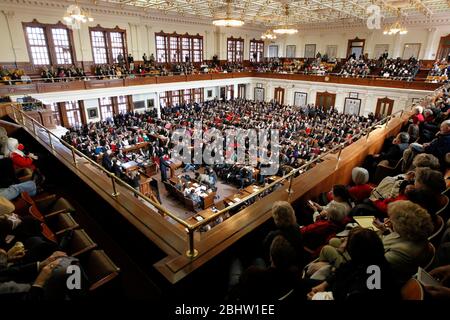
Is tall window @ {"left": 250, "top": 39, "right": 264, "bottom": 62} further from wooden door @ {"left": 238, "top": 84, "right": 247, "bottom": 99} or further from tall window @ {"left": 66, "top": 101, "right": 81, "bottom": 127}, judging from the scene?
tall window @ {"left": 66, "top": 101, "right": 81, "bottom": 127}

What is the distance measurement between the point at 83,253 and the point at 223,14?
71.6 feet

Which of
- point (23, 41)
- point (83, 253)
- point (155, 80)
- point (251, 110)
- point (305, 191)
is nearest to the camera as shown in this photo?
point (83, 253)

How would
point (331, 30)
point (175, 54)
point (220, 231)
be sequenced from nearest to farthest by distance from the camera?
point (220, 231), point (175, 54), point (331, 30)

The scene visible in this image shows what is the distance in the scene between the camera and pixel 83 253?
290 cm

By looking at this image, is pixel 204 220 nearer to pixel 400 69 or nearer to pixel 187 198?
pixel 187 198

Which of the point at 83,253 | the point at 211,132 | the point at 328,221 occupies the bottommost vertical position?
the point at 211,132

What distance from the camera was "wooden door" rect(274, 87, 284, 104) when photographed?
24.4 m

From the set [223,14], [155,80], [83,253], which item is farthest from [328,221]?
[223,14]

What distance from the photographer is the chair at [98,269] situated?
260 centimetres

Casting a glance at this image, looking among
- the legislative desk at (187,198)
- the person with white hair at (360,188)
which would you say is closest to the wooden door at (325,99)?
the legislative desk at (187,198)

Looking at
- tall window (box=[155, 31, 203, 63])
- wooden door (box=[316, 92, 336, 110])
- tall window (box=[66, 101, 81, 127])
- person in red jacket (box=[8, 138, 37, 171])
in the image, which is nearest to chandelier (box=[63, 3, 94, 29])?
tall window (box=[66, 101, 81, 127])

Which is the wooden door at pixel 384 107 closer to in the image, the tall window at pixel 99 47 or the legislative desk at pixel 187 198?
the legislative desk at pixel 187 198

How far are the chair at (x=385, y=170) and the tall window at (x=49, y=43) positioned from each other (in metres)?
18.4

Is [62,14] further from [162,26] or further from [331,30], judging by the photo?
[331,30]
